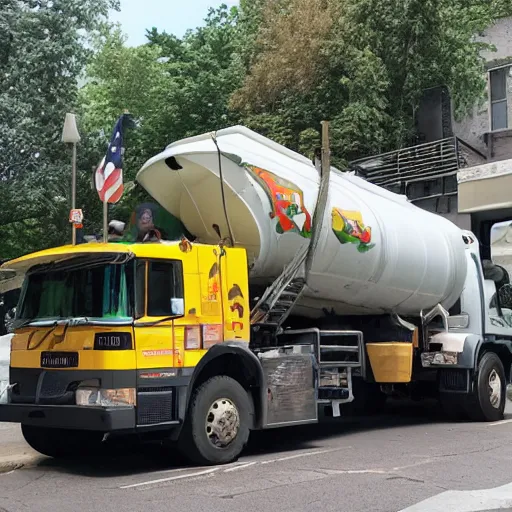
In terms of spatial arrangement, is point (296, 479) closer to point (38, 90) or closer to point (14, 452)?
point (14, 452)

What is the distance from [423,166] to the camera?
21281mm

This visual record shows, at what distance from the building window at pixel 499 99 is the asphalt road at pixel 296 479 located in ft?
41.5

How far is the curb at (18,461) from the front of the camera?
28.1ft

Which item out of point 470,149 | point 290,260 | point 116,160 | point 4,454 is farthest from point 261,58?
point 4,454

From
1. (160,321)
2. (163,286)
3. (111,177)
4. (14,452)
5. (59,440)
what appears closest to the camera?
(160,321)

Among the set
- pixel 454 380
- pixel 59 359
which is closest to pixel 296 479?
pixel 59 359

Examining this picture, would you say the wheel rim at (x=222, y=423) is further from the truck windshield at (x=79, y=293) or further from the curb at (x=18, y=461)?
the curb at (x=18, y=461)

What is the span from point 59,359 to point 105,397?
2.33 feet

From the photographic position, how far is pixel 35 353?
8.20 metres

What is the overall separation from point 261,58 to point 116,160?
38.4ft

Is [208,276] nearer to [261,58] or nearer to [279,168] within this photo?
[279,168]

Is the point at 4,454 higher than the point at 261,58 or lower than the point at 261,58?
lower

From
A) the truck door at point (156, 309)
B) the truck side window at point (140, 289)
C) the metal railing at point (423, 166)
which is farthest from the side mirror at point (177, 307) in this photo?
the metal railing at point (423, 166)

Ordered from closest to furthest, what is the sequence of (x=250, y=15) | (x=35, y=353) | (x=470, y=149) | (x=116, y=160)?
(x=35, y=353) < (x=116, y=160) < (x=470, y=149) < (x=250, y=15)
